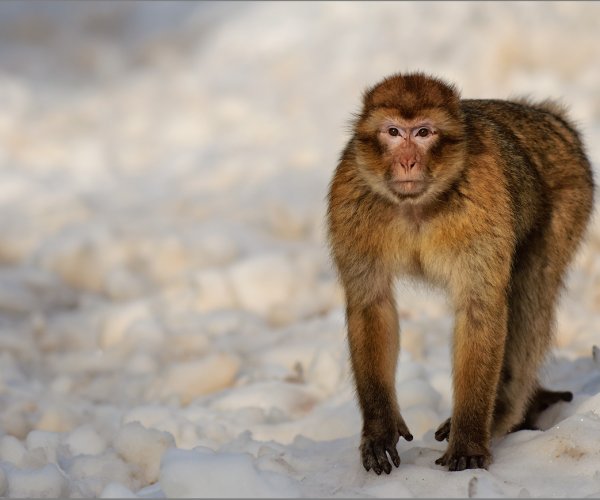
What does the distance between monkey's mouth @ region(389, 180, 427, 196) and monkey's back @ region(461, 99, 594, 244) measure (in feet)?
1.20

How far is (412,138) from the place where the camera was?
3566 mm

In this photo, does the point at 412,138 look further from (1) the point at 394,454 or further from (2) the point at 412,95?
(1) the point at 394,454

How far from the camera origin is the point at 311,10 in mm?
9578

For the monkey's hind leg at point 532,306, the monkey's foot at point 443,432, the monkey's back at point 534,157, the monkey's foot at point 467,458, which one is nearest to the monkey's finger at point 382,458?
the monkey's foot at point 467,458

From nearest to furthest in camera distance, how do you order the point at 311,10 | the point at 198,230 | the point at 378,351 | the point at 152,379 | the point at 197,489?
the point at 197,489 < the point at 378,351 < the point at 152,379 < the point at 198,230 < the point at 311,10

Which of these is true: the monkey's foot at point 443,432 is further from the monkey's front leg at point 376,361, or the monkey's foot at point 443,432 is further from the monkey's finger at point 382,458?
the monkey's finger at point 382,458

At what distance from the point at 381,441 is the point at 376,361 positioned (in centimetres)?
32

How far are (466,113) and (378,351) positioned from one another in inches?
35.0

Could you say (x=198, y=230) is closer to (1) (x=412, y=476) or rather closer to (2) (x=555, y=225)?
(2) (x=555, y=225)

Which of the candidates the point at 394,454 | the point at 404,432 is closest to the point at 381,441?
the point at 394,454

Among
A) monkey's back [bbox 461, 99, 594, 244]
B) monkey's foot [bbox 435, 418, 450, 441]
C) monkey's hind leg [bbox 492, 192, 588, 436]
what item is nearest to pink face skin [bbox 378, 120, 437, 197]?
monkey's back [bbox 461, 99, 594, 244]

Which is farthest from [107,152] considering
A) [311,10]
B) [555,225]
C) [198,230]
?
[555,225]

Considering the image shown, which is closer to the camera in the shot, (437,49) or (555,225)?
(555,225)

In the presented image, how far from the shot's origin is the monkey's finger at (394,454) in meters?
3.69
